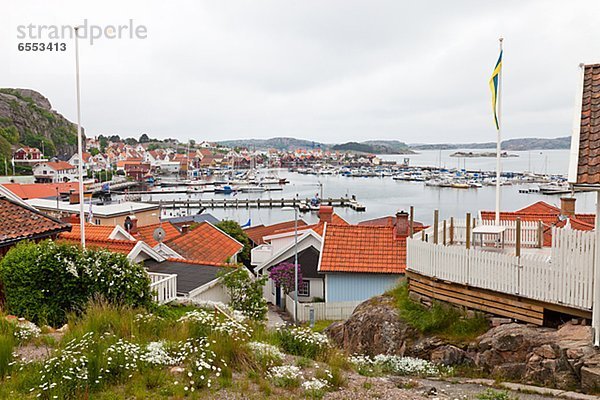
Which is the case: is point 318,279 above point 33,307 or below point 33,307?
below

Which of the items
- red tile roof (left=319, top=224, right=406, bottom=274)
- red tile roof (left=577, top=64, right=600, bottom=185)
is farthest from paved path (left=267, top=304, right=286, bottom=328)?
red tile roof (left=577, top=64, right=600, bottom=185)

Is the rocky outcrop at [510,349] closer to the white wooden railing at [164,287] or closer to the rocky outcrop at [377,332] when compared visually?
the rocky outcrop at [377,332]

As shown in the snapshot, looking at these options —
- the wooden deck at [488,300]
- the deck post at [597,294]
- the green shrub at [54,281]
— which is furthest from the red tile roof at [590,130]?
the green shrub at [54,281]

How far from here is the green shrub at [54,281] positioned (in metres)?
10.4

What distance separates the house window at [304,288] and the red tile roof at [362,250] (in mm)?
2373

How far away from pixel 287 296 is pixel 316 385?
51.9 ft

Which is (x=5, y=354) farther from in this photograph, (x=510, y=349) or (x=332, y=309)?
(x=332, y=309)

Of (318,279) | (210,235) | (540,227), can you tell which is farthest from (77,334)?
(210,235)

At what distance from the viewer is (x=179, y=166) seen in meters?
195

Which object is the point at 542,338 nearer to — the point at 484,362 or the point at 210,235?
the point at 484,362

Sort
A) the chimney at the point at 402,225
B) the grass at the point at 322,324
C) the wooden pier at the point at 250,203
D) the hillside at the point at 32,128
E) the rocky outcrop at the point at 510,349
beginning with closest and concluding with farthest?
the rocky outcrop at the point at 510,349 → the grass at the point at 322,324 → the chimney at the point at 402,225 → the wooden pier at the point at 250,203 → the hillside at the point at 32,128

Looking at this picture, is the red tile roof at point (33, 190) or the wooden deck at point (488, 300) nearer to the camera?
the wooden deck at point (488, 300)

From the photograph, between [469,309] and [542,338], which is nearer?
[542,338]

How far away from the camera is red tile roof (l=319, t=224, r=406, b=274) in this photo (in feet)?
67.3
